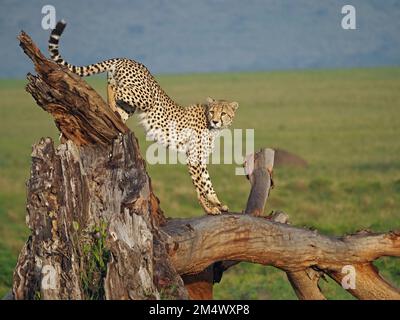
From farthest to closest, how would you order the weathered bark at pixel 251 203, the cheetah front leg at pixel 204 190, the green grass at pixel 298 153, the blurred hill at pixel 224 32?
the blurred hill at pixel 224 32, the green grass at pixel 298 153, the cheetah front leg at pixel 204 190, the weathered bark at pixel 251 203

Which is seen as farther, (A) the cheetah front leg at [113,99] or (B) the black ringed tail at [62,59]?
(A) the cheetah front leg at [113,99]

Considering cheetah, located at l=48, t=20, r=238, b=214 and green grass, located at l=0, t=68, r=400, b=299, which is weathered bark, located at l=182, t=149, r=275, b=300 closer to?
cheetah, located at l=48, t=20, r=238, b=214

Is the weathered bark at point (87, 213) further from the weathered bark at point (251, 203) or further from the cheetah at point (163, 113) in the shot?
the cheetah at point (163, 113)

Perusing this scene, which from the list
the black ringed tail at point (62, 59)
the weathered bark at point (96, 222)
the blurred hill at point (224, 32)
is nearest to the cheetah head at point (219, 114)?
the black ringed tail at point (62, 59)

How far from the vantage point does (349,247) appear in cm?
891

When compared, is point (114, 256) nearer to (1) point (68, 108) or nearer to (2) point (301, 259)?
(1) point (68, 108)

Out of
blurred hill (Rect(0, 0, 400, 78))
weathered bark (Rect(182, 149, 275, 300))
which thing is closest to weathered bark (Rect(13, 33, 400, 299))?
weathered bark (Rect(182, 149, 275, 300))

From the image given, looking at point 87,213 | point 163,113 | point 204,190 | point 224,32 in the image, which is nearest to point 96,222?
point 87,213

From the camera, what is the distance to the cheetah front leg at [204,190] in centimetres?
972

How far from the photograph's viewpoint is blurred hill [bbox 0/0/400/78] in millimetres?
105750

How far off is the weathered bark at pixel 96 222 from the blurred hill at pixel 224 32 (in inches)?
3739

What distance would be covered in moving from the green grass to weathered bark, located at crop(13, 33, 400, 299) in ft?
23.7

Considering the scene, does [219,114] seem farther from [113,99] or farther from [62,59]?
[62,59]
